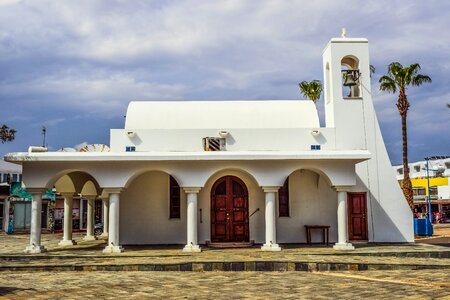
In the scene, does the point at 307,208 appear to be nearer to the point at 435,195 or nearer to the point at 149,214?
the point at 149,214

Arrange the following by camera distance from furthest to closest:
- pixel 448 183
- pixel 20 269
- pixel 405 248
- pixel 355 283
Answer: pixel 448 183, pixel 405 248, pixel 20 269, pixel 355 283

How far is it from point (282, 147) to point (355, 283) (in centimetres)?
841

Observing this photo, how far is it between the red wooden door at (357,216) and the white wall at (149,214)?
19.6 ft

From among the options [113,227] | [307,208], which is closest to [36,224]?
[113,227]

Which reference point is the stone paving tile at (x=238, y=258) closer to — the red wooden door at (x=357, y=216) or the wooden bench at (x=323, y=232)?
the wooden bench at (x=323, y=232)

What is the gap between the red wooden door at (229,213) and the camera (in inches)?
734

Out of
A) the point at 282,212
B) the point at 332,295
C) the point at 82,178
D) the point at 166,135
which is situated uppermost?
the point at 166,135

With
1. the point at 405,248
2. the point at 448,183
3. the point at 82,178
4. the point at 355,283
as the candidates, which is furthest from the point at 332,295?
the point at 448,183

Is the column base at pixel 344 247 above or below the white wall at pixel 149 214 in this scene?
below

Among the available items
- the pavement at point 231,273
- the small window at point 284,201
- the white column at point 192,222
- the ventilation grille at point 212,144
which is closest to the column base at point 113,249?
the pavement at point 231,273

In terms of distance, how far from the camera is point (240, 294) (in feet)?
32.5

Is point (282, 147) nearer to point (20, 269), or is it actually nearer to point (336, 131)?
point (336, 131)

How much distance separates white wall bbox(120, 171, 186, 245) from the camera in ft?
61.6

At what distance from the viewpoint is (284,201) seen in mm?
18922
